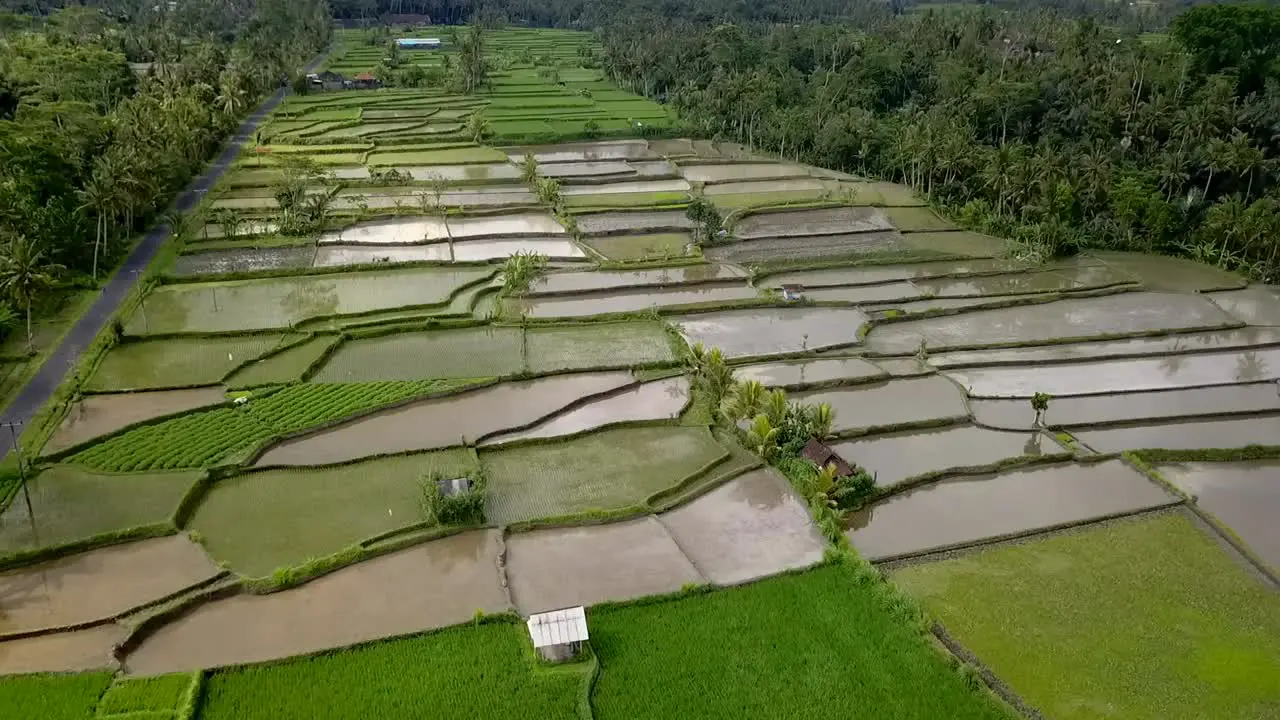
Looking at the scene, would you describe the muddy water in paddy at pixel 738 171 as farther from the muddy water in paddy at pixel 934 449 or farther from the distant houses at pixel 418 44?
the distant houses at pixel 418 44

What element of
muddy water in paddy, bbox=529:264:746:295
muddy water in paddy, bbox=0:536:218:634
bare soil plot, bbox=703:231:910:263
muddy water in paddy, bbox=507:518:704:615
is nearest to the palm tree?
muddy water in paddy, bbox=0:536:218:634

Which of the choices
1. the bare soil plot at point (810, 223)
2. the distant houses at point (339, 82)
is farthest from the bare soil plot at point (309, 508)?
the distant houses at point (339, 82)

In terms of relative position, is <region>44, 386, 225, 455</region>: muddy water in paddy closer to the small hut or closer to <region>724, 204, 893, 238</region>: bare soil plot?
the small hut

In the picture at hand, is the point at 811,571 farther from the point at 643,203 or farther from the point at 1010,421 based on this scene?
the point at 643,203

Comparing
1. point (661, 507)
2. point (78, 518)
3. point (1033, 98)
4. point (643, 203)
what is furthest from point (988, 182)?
point (78, 518)

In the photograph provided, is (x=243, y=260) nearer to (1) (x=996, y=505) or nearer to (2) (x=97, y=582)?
(2) (x=97, y=582)

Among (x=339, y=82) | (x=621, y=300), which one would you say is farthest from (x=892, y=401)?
(x=339, y=82)
